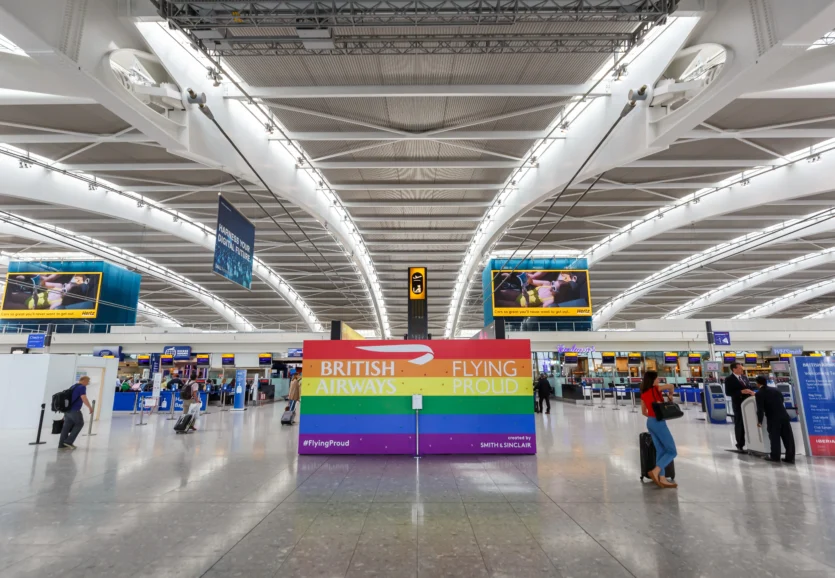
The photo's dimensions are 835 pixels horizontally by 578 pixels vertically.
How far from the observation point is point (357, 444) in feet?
29.5

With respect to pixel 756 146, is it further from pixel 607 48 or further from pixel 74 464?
pixel 74 464

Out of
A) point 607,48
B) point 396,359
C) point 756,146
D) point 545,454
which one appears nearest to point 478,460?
point 545,454

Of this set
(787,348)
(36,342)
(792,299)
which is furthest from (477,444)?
(792,299)

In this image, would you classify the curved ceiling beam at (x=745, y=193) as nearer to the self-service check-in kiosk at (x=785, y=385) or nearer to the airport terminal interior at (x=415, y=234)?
the airport terminal interior at (x=415, y=234)

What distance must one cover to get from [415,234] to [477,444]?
16233 millimetres

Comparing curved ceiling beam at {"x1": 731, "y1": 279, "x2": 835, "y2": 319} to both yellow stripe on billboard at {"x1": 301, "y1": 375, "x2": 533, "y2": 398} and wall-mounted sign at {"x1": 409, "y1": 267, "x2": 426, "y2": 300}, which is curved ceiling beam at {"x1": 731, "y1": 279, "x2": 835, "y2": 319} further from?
yellow stripe on billboard at {"x1": 301, "y1": 375, "x2": 533, "y2": 398}

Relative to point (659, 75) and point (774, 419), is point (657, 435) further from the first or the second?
point (659, 75)

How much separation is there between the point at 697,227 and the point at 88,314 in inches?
1197

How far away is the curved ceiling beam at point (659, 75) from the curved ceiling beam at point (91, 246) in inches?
814

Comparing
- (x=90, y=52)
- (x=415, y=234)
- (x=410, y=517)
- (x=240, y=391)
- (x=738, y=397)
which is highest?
(x=415, y=234)

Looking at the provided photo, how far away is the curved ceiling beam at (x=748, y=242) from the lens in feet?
68.9

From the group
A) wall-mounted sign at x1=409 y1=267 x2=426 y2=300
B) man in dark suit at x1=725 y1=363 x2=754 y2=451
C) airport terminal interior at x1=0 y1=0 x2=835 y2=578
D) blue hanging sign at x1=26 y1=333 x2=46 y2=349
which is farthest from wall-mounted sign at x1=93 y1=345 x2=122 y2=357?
man in dark suit at x1=725 y1=363 x2=754 y2=451

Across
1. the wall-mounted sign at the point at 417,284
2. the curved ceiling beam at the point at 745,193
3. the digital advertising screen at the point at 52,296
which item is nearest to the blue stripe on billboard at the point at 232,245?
the wall-mounted sign at the point at 417,284

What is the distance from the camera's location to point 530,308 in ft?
72.6
